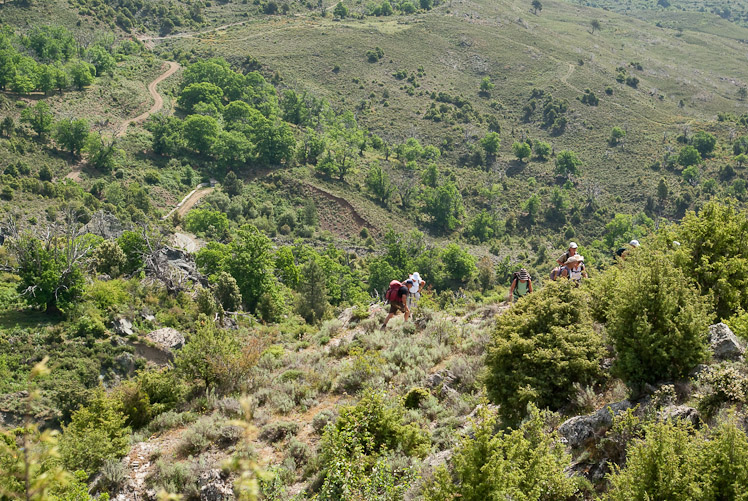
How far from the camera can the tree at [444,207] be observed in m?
79.0

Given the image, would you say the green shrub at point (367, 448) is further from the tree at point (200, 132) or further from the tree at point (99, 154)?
the tree at point (200, 132)

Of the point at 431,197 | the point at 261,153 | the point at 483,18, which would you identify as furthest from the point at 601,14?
the point at 261,153

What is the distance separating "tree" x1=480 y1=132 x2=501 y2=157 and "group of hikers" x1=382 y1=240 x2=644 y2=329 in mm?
78081

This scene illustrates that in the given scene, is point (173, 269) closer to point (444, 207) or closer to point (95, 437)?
point (95, 437)

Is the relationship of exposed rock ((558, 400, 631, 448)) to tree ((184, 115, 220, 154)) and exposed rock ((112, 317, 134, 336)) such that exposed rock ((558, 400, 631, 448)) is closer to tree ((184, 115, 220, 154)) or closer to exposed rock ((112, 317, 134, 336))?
exposed rock ((112, 317, 134, 336))

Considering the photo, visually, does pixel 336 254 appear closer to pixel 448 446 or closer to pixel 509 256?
pixel 509 256

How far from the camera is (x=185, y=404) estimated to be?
1431 centimetres

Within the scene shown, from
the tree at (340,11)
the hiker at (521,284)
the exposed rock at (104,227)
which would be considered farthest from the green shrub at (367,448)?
the tree at (340,11)

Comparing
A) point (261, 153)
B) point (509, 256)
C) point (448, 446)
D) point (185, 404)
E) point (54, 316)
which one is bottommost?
point (509, 256)

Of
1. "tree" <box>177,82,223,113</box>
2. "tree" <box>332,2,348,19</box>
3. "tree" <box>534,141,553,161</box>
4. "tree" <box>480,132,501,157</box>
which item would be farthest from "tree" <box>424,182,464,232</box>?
"tree" <box>332,2,348,19</box>

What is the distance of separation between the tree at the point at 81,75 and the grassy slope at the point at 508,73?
2805cm

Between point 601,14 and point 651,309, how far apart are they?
17339 cm

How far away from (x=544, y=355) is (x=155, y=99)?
85.9 metres

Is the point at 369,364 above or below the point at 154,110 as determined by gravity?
above
